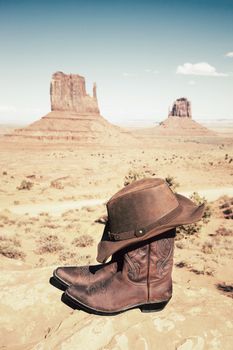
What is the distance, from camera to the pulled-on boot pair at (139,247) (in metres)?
2.29

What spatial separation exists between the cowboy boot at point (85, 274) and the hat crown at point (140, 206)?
542mm

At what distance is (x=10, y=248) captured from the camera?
8.24 m

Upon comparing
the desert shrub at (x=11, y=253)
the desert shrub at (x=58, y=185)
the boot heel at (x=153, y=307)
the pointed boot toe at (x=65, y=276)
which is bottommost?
the desert shrub at (x=58, y=185)

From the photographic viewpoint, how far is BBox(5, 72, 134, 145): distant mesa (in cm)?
6756

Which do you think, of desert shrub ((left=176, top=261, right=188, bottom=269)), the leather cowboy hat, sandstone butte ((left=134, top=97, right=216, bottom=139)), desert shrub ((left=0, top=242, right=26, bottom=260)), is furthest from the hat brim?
sandstone butte ((left=134, top=97, right=216, bottom=139))

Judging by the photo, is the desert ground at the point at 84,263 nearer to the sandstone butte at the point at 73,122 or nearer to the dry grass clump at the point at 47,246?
the dry grass clump at the point at 47,246

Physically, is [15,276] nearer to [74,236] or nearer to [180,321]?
[180,321]

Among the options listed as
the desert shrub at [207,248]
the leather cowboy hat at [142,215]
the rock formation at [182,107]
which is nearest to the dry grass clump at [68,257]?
the desert shrub at [207,248]

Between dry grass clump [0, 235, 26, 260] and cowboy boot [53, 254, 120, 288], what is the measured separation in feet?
18.4

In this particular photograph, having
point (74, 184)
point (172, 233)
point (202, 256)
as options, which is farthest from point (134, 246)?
point (74, 184)

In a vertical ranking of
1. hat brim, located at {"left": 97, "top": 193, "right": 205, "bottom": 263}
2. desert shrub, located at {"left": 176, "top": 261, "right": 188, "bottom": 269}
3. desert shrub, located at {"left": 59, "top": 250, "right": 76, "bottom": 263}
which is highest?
hat brim, located at {"left": 97, "top": 193, "right": 205, "bottom": 263}

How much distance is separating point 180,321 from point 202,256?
668 centimetres

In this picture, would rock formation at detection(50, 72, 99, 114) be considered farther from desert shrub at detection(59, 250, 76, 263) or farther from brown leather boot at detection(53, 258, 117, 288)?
brown leather boot at detection(53, 258, 117, 288)

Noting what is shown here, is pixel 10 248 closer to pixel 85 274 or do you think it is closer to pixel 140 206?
pixel 85 274
